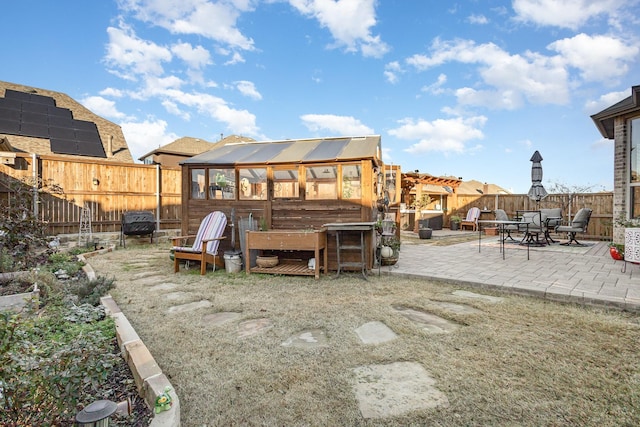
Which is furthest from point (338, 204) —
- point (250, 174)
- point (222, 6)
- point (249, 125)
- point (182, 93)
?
point (249, 125)

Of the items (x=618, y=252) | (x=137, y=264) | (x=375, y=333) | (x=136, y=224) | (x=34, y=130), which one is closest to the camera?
(x=375, y=333)

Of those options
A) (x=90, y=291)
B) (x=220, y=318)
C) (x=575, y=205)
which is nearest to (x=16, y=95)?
(x=90, y=291)

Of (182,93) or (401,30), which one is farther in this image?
(182,93)

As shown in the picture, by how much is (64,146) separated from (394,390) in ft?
51.3

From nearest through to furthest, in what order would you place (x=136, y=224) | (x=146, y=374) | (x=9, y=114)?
(x=146, y=374) → (x=136, y=224) → (x=9, y=114)

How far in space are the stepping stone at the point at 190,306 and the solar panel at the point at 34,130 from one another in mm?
13623

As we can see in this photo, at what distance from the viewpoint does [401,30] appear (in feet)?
29.3

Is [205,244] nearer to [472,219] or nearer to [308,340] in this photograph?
[308,340]

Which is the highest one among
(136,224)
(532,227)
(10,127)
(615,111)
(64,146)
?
(10,127)

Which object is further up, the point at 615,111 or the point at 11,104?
the point at 11,104

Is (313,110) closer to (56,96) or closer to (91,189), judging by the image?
(91,189)

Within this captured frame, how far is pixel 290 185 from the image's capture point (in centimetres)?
557

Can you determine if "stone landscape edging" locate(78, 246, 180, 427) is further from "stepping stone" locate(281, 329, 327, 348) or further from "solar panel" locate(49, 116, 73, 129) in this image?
"solar panel" locate(49, 116, 73, 129)

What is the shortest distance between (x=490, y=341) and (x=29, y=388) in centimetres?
287
